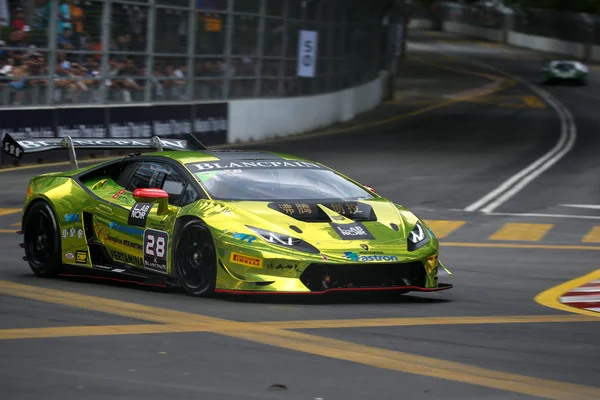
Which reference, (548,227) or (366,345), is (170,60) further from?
(366,345)

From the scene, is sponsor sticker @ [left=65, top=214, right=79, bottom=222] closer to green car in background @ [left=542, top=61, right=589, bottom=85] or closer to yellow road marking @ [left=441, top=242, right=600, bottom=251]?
yellow road marking @ [left=441, top=242, right=600, bottom=251]

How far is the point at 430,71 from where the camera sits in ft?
261

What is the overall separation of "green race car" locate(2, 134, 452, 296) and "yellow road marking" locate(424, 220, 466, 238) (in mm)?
6050

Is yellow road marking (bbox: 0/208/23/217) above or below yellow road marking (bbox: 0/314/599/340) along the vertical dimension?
below

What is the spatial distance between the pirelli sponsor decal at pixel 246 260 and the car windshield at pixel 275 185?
76 centimetres

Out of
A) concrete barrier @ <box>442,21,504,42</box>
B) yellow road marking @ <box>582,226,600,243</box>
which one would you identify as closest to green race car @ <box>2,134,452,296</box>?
yellow road marking @ <box>582,226,600,243</box>

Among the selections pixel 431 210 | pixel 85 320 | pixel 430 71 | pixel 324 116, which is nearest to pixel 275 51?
pixel 324 116

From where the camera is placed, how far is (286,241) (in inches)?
389

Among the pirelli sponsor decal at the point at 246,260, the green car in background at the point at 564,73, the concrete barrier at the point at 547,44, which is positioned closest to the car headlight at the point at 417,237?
the pirelli sponsor decal at the point at 246,260

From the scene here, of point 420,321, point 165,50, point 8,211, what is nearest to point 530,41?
point 165,50

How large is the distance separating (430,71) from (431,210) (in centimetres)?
6003

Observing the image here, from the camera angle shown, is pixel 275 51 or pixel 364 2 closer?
pixel 275 51

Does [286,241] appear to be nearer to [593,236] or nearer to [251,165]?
[251,165]

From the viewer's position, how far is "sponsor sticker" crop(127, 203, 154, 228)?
10812mm
